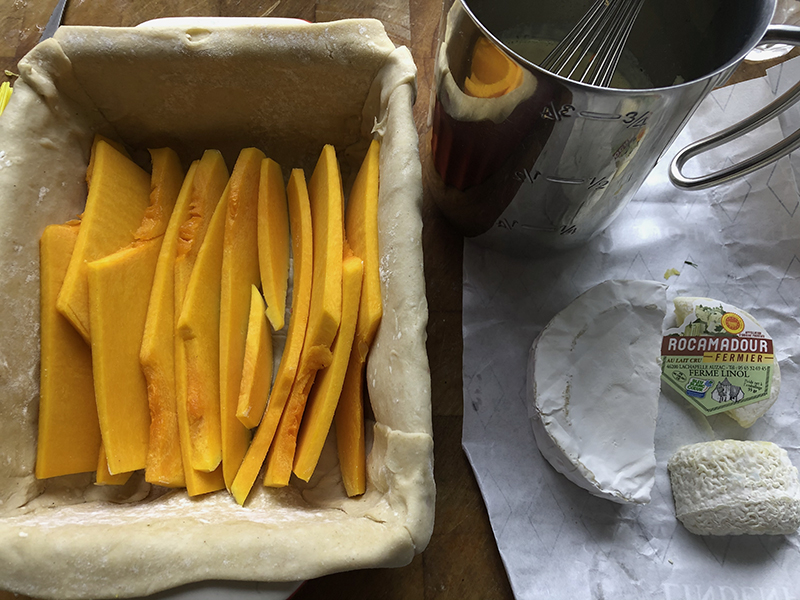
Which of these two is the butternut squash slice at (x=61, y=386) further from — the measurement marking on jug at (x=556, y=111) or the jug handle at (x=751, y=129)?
the jug handle at (x=751, y=129)

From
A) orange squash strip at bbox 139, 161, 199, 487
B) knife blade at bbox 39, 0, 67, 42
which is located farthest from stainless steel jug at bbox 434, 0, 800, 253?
knife blade at bbox 39, 0, 67, 42

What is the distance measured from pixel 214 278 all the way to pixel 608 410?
69 cm

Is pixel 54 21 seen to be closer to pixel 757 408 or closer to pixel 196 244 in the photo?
pixel 196 244

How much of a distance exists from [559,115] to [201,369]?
62cm

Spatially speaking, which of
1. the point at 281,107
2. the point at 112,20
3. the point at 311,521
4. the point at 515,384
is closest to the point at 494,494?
the point at 515,384

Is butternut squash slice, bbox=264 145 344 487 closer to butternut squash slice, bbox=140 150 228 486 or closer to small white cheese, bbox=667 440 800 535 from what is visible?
butternut squash slice, bbox=140 150 228 486

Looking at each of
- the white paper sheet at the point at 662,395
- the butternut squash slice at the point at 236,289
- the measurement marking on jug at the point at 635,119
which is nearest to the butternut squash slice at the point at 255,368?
the butternut squash slice at the point at 236,289

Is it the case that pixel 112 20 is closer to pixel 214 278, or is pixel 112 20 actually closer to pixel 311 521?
pixel 214 278

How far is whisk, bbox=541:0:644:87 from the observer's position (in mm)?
816

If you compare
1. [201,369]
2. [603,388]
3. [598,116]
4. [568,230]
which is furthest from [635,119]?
[201,369]

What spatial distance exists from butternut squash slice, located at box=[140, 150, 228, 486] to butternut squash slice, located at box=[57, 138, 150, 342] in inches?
3.0

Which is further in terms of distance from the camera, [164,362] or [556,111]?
[164,362]

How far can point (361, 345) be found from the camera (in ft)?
2.61

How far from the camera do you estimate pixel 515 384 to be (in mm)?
941
